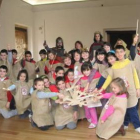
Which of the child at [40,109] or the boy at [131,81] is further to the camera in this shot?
the child at [40,109]

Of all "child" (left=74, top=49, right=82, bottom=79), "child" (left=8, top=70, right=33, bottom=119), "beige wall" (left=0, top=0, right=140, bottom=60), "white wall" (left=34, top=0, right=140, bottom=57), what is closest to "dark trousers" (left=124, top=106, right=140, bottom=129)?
"child" (left=74, top=49, right=82, bottom=79)

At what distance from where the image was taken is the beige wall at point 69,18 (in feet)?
17.6

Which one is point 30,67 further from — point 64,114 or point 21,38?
point 21,38

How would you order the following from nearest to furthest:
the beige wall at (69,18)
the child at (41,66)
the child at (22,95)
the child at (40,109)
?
the child at (40,109)
the child at (22,95)
the child at (41,66)
the beige wall at (69,18)

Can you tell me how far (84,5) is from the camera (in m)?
5.93

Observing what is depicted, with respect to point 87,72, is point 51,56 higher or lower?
higher

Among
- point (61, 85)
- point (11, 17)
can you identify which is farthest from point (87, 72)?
point (11, 17)

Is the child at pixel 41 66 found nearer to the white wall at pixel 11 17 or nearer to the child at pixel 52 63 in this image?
the child at pixel 52 63

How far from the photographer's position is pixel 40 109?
253 cm

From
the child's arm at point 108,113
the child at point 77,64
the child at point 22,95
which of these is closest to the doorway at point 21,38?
the child at point 22,95

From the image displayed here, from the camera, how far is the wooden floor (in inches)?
89.4

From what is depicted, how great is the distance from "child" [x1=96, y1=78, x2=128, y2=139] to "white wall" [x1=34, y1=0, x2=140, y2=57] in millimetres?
3950

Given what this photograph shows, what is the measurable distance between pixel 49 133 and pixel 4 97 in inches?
41.3

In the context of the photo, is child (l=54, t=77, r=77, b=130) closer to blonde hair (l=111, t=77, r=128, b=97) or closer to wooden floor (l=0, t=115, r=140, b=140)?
wooden floor (l=0, t=115, r=140, b=140)
